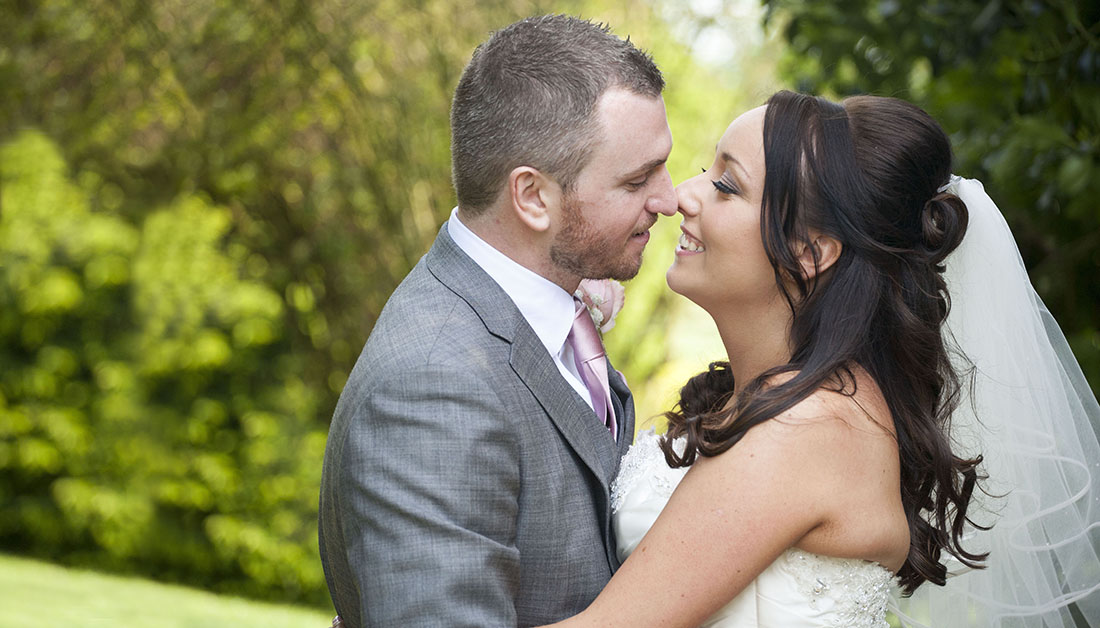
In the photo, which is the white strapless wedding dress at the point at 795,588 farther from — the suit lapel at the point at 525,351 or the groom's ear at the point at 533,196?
the groom's ear at the point at 533,196

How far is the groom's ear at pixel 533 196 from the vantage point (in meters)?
2.25

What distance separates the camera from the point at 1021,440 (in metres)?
2.58

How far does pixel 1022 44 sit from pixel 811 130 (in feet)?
5.20

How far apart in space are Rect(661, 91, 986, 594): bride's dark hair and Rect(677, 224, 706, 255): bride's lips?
7.5 inches

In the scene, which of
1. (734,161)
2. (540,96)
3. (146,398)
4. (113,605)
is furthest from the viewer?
(146,398)

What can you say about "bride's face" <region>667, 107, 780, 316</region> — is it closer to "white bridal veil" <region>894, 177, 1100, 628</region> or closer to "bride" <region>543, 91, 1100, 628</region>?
"bride" <region>543, 91, 1100, 628</region>

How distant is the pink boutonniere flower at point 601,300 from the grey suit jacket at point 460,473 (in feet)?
1.52

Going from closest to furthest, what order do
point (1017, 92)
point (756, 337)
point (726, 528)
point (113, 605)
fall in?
point (726, 528) < point (756, 337) < point (1017, 92) < point (113, 605)

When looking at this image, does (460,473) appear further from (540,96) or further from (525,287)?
(540,96)

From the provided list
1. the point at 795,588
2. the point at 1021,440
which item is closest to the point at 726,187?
the point at 795,588

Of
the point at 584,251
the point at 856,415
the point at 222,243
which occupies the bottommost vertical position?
the point at 222,243

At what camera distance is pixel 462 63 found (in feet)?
23.6

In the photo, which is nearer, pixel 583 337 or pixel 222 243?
pixel 583 337

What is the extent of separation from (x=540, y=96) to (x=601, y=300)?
2.23 ft
